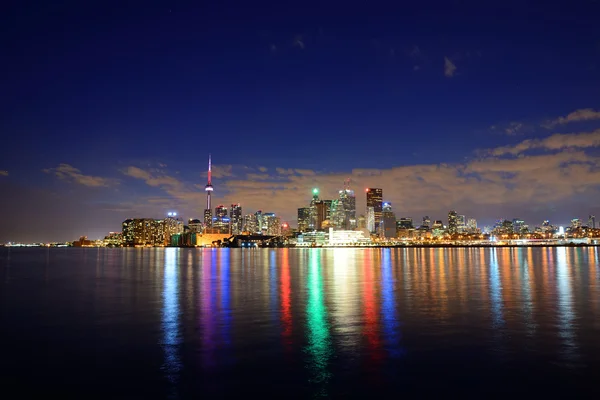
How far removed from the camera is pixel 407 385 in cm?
1364

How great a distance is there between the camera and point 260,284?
1800 inches

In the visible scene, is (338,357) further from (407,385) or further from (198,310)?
(198,310)

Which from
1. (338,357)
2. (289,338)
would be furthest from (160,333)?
(338,357)

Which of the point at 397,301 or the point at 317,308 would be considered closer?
the point at 317,308

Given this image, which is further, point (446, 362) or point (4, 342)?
point (4, 342)

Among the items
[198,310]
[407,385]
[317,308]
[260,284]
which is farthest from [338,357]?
[260,284]

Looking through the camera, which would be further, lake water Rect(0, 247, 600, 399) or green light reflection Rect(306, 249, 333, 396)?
green light reflection Rect(306, 249, 333, 396)

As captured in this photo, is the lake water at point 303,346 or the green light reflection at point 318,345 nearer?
the lake water at point 303,346

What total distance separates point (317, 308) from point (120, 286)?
24.6 metres

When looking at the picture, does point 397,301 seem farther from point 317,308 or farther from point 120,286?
point 120,286

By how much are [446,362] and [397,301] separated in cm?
1565

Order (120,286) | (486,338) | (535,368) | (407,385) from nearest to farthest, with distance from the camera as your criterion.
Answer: (407,385) < (535,368) < (486,338) < (120,286)

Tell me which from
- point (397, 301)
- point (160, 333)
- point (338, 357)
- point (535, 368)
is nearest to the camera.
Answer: point (535, 368)

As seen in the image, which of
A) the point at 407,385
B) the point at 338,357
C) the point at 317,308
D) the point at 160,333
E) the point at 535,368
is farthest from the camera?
the point at 317,308
